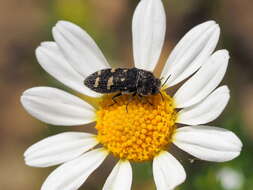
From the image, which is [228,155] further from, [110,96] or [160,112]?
[110,96]

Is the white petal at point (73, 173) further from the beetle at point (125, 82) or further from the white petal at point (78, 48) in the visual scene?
the white petal at point (78, 48)

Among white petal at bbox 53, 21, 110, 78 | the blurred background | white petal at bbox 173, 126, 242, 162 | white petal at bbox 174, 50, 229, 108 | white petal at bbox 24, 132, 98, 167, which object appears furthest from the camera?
the blurred background

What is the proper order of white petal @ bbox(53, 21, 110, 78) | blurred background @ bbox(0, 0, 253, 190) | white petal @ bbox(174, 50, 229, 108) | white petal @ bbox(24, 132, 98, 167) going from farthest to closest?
blurred background @ bbox(0, 0, 253, 190) < white petal @ bbox(53, 21, 110, 78) < white petal @ bbox(24, 132, 98, 167) < white petal @ bbox(174, 50, 229, 108)

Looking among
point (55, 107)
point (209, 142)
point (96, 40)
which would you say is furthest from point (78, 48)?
point (96, 40)

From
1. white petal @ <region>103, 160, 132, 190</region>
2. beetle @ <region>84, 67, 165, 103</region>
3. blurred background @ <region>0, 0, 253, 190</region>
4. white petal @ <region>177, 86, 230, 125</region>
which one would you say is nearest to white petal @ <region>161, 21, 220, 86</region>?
beetle @ <region>84, 67, 165, 103</region>

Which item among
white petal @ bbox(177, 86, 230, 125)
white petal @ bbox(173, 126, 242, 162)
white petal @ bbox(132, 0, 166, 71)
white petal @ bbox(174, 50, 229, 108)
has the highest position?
white petal @ bbox(132, 0, 166, 71)

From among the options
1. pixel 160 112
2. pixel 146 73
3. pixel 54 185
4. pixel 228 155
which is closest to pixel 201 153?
pixel 228 155

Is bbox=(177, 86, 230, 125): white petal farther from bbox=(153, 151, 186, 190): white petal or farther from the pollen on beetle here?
bbox=(153, 151, 186, 190): white petal

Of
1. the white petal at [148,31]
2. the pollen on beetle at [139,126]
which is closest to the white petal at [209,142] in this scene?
the pollen on beetle at [139,126]
